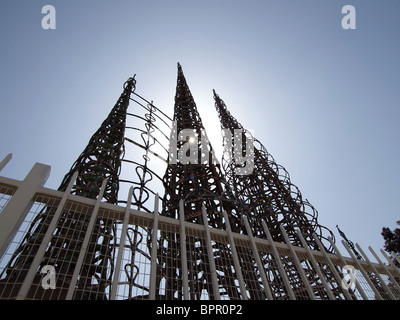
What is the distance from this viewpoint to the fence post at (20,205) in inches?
137

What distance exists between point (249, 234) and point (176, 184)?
4328 mm

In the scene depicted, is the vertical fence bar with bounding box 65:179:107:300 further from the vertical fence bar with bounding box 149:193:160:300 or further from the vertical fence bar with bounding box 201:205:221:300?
the vertical fence bar with bounding box 201:205:221:300

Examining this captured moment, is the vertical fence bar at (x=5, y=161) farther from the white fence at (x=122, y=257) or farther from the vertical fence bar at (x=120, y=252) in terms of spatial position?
the vertical fence bar at (x=120, y=252)

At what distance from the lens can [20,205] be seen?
12.7 feet

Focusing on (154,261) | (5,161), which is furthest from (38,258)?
(5,161)

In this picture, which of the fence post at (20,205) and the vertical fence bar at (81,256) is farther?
the fence post at (20,205)

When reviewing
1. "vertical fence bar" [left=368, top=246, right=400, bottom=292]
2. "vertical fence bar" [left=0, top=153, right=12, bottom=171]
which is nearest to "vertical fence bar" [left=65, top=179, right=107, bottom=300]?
"vertical fence bar" [left=0, top=153, right=12, bottom=171]

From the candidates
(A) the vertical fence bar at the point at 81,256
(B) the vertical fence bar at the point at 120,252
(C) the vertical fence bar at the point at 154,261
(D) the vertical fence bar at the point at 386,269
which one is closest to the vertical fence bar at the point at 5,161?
(A) the vertical fence bar at the point at 81,256

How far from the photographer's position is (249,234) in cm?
507

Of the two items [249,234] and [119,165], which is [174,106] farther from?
[249,234]

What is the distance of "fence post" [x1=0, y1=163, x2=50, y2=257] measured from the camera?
137 inches

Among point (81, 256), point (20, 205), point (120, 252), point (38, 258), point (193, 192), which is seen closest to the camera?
point (38, 258)

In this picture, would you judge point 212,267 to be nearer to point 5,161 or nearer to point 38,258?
point 38,258
